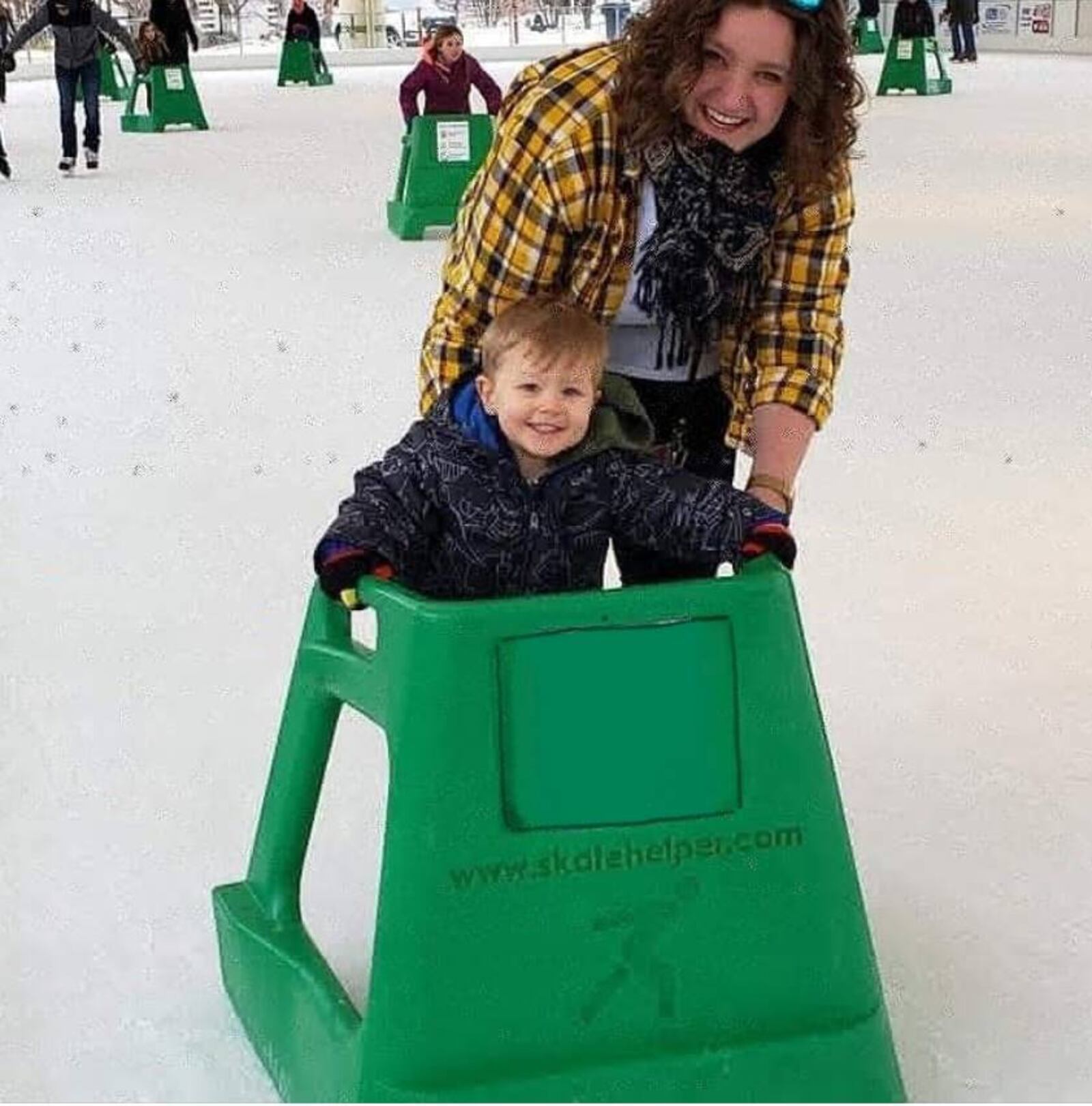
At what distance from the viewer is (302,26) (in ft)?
55.2

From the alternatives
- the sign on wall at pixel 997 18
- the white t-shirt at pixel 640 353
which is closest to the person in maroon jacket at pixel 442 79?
the white t-shirt at pixel 640 353

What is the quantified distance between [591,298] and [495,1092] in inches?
28.2

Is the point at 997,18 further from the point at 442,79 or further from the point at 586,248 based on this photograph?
the point at 586,248

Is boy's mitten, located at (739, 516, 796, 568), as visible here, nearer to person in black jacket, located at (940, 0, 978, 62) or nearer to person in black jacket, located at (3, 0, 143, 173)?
person in black jacket, located at (3, 0, 143, 173)

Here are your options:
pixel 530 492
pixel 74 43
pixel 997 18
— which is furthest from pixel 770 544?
pixel 997 18

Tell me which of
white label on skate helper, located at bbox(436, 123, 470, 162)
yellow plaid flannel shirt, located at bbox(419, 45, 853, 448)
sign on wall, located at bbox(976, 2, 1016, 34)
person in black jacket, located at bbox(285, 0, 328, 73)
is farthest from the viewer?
sign on wall, located at bbox(976, 2, 1016, 34)

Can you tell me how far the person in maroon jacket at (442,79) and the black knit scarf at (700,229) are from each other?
561cm

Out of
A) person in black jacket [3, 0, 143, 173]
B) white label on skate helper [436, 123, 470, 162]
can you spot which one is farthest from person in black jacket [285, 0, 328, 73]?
white label on skate helper [436, 123, 470, 162]

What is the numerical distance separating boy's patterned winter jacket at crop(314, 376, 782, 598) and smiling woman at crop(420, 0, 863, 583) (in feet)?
0.45

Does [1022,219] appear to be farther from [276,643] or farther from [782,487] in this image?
[782,487]

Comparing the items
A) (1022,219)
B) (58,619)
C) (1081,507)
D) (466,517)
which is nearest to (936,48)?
(1022,219)

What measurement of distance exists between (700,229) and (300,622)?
1.34 meters

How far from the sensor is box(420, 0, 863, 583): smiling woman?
156 cm

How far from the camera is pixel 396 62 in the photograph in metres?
21.4
